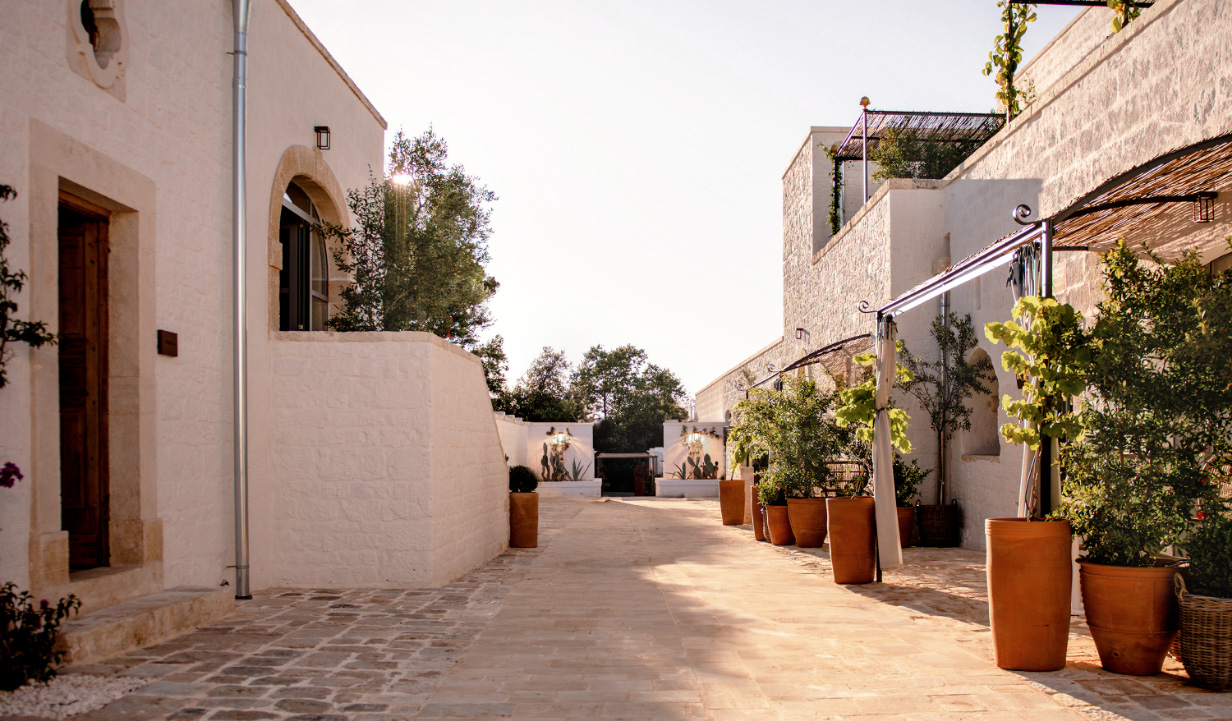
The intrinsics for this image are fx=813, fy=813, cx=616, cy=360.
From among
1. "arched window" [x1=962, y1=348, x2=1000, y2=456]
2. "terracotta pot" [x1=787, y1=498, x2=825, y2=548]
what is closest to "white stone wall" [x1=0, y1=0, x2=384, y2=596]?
"terracotta pot" [x1=787, y1=498, x2=825, y2=548]

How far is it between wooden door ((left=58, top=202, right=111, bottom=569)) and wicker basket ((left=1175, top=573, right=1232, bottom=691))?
19.5 ft

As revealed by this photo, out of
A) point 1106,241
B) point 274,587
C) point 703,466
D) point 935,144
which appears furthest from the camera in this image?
point 703,466

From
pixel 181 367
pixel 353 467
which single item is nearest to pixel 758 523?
pixel 353 467

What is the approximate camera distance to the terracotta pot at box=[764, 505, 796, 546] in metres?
9.52

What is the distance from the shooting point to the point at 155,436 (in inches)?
208

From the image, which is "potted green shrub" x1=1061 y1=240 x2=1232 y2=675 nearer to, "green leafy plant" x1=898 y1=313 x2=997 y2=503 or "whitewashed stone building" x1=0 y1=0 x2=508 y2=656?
"whitewashed stone building" x1=0 y1=0 x2=508 y2=656

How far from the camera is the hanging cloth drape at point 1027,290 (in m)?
4.38

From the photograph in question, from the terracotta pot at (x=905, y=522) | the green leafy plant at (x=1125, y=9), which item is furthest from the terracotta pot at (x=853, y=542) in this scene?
the green leafy plant at (x=1125, y=9)

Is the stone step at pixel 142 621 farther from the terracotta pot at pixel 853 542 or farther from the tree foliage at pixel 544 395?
the tree foliage at pixel 544 395

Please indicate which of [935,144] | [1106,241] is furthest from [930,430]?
[935,144]

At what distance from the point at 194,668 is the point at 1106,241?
6.43 metres

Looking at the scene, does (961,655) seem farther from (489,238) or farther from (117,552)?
(489,238)

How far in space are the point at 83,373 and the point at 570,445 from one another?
1645 cm

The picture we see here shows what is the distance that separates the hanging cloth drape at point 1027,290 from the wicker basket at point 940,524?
485 centimetres
